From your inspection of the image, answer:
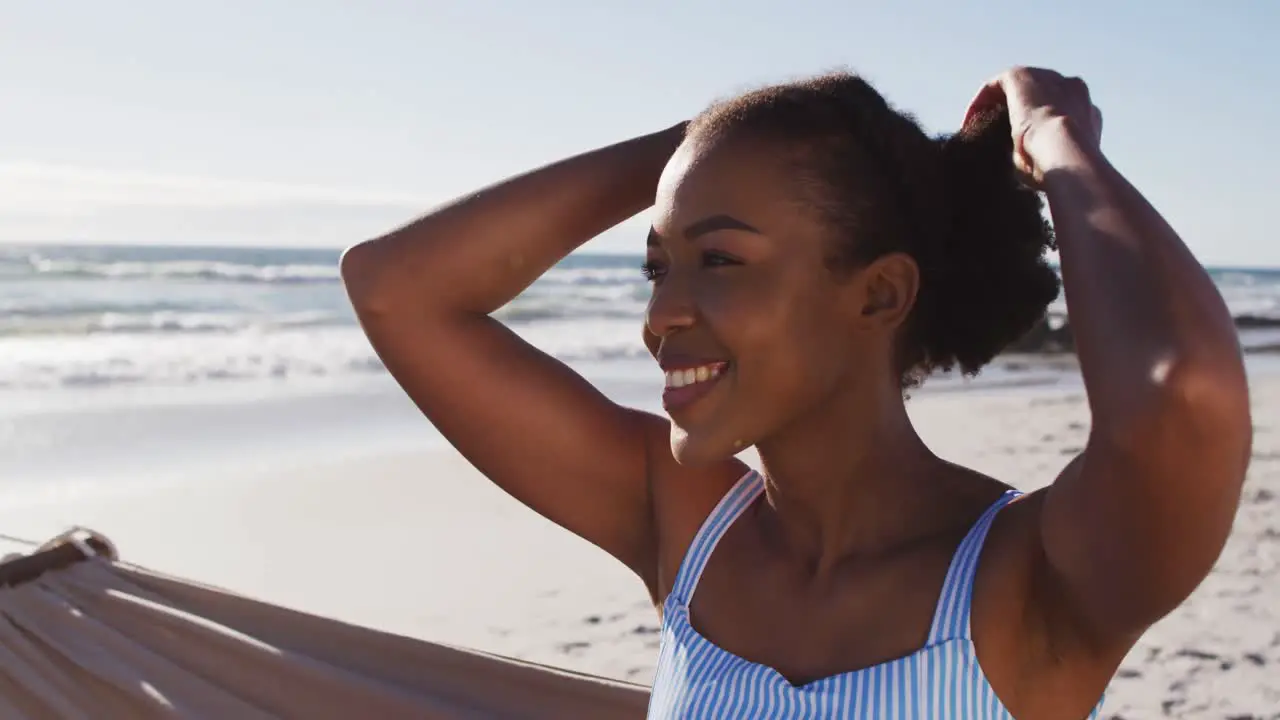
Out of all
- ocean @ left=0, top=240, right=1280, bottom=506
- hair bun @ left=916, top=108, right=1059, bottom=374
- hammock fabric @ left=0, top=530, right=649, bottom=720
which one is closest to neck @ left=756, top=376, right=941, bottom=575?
hair bun @ left=916, top=108, right=1059, bottom=374

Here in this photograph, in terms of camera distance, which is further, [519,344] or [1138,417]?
[519,344]

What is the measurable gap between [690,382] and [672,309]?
74 millimetres

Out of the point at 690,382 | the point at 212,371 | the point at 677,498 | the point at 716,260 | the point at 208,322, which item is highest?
the point at 208,322

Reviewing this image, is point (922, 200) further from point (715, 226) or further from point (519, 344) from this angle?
point (519, 344)

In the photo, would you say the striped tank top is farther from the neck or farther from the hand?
the hand

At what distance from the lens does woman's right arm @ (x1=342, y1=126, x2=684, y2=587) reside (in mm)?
1539

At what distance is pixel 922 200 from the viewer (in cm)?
129

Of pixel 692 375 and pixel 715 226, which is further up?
pixel 715 226

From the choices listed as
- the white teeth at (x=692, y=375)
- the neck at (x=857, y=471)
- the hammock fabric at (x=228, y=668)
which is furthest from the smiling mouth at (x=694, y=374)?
the hammock fabric at (x=228, y=668)

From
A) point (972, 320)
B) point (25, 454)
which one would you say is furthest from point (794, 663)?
point (25, 454)

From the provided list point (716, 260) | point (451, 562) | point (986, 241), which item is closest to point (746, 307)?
point (716, 260)

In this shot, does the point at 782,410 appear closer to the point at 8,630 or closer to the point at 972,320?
the point at 972,320

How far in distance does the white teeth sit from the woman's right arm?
11.4 inches

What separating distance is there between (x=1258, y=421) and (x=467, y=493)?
534cm
